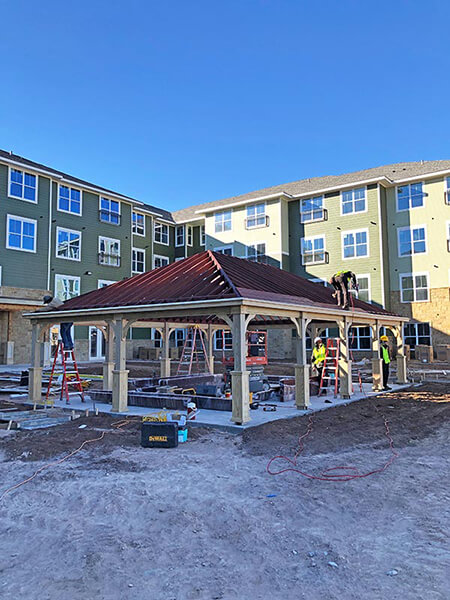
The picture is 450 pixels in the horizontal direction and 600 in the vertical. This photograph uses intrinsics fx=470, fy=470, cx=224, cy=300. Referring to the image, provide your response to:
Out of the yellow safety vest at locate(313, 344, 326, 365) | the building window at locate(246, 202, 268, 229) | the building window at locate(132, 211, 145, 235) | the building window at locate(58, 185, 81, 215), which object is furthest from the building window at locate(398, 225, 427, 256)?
the building window at locate(58, 185, 81, 215)

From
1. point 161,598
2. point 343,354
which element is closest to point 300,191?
point 343,354

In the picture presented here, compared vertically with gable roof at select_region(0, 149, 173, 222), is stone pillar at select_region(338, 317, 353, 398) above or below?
below

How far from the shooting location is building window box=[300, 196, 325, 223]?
35938mm

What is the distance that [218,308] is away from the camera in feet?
34.7

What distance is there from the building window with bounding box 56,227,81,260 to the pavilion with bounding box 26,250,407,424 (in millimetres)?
18338

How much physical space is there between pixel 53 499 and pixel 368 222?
1228 inches

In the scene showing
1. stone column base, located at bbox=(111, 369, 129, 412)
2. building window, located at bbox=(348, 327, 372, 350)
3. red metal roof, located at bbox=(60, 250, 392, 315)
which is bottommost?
stone column base, located at bbox=(111, 369, 129, 412)

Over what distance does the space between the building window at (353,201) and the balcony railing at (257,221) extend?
5895 millimetres

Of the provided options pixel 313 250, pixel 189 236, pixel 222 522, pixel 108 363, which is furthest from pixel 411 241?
pixel 222 522

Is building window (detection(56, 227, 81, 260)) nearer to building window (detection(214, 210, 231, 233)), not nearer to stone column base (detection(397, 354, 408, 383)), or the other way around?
building window (detection(214, 210, 231, 233))

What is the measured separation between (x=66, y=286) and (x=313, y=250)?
1836cm

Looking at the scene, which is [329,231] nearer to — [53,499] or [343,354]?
[343,354]

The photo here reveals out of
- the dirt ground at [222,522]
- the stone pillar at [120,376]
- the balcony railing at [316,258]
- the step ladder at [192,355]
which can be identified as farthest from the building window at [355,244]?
the dirt ground at [222,522]

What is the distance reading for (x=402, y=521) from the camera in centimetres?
533
